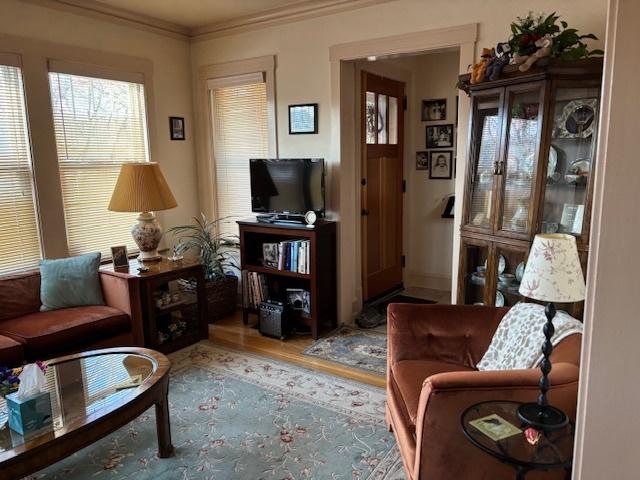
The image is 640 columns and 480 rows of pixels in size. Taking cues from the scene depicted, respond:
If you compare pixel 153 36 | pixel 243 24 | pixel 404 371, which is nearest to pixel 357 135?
pixel 243 24

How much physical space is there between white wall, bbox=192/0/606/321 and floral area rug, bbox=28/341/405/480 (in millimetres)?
1205

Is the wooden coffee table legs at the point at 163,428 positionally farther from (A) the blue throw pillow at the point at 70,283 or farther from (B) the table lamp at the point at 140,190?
(B) the table lamp at the point at 140,190

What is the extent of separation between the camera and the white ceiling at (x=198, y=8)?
3744mm

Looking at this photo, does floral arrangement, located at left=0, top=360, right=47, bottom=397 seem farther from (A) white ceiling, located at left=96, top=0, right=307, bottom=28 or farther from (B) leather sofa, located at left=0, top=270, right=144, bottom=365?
(A) white ceiling, located at left=96, top=0, right=307, bottom=28

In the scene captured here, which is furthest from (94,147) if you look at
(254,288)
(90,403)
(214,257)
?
(90,403)

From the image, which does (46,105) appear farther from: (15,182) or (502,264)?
(502,264)

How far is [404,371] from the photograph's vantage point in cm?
229

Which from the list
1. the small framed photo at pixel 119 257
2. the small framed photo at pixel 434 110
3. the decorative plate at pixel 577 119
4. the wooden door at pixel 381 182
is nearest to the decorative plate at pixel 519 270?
the decorative plate at pixel 577 119

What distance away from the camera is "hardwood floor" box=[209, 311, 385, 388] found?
10.7 ft

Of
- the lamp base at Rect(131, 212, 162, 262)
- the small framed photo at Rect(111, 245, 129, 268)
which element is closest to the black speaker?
the lamp base at Rect(131, 212, 162, 262)

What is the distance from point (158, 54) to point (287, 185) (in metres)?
1.75

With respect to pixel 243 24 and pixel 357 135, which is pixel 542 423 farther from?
pixel 243 24

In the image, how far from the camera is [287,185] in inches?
156

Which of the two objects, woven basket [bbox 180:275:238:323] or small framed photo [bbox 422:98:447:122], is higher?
small framed photo [bbox 422:98:447:122]
